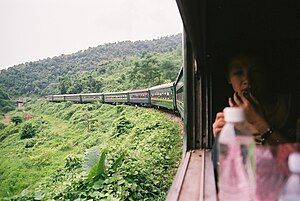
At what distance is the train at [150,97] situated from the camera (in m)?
12.8

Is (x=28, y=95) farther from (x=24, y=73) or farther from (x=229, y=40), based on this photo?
(x=229, y=40)

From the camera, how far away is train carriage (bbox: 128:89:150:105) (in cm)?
2178

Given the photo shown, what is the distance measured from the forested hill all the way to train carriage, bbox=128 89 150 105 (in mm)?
11501

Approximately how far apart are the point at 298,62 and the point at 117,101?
2743 centimetres

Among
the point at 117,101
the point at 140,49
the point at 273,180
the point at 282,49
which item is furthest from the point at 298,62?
the point at 140,49

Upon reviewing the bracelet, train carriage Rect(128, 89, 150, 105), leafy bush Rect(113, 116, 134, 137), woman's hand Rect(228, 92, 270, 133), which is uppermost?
woman's hand Rect(228, 92, 270, 133)

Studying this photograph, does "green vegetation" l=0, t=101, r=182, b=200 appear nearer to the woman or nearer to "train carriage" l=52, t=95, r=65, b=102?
the woman

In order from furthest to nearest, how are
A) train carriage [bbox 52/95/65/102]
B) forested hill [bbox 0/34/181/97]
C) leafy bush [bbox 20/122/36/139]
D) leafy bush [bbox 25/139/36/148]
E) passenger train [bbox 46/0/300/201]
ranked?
1. train carriage [bbox 52/95/65/102]
2. forested hill [bbox 0/34/181/97]
3. leafy bush [bbox 20/122/36/139]
4. leafy bush [bbox 25/139/36/148]
5. passenger train [bbox 46/0/300/201]

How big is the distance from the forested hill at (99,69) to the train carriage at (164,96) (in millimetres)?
Result: 16728

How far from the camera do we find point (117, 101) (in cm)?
3012

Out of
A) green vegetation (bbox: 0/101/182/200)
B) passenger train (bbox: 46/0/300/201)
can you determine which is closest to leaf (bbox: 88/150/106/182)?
green vegetation (bbox: 0/101/182/200)

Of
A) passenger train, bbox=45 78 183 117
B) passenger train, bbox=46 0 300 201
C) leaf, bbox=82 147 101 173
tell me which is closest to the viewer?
passenger train, bbox=46 0 300 201

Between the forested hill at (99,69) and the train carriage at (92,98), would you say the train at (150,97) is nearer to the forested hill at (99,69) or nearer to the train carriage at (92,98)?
the train carriage at (92,98)

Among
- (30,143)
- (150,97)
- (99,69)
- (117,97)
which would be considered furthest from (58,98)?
(150,97)
